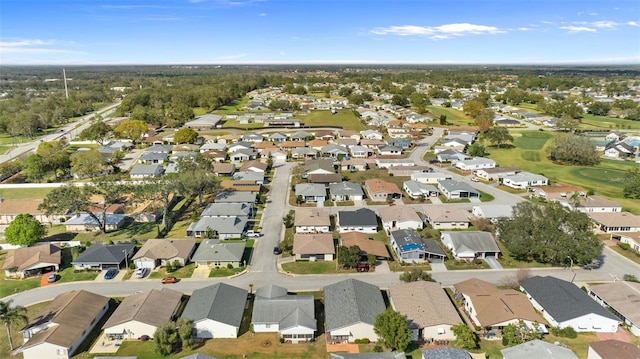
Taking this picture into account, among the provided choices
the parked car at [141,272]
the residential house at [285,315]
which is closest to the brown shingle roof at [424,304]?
the residential house at [285,315]

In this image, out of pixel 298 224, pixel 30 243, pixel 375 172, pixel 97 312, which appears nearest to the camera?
pixel 97 312

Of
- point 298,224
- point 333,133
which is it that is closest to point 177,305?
point 298,224

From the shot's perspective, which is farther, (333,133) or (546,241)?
(333,133)

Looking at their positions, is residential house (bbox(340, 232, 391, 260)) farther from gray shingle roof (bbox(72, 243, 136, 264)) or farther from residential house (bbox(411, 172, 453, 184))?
residential house (bbox(411, 172, 453, 184))

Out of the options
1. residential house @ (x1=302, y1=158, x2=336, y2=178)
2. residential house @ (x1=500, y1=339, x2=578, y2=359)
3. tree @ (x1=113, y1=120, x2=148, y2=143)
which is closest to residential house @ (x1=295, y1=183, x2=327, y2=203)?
residential house @ (x1=302, y1=158, x2=336, y2=178)

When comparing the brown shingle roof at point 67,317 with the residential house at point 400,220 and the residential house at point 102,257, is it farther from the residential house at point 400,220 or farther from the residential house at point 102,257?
the residential house at point 400,220

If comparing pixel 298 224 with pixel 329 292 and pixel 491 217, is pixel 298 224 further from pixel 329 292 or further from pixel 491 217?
pixel 491 217
